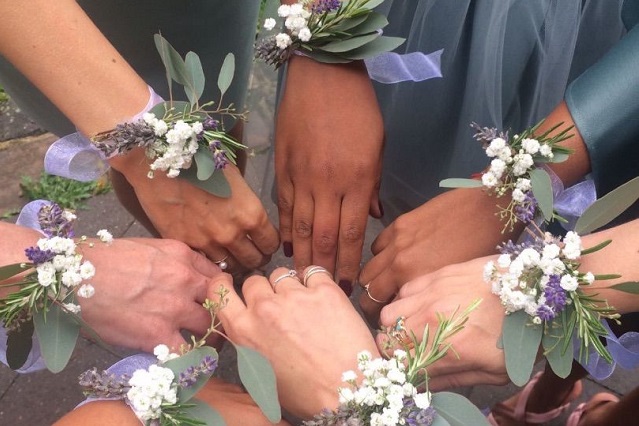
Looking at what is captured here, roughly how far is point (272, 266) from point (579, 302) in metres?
1.26

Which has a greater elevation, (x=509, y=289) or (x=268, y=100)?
(x=509, y=289)

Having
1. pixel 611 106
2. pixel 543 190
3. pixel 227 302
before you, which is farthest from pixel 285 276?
pixel 611 106

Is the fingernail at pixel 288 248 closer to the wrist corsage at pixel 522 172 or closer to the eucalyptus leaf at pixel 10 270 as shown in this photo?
the wrist corsage at pixel 522 172

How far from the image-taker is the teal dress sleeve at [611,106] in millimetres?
964

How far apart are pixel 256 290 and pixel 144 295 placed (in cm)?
18

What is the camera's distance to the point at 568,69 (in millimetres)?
1180

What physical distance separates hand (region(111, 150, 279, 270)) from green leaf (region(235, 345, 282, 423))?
272mm

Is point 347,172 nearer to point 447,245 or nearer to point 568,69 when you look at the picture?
point 447,245

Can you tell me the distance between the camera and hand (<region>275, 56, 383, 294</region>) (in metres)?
1.13

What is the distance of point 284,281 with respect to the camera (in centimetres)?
105

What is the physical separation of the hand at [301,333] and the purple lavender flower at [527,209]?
0.29 m

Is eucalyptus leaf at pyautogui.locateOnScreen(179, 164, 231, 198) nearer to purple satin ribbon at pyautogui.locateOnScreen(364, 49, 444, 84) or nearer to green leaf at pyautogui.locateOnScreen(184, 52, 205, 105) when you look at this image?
green leaf at pyautogui.locateOnScreen(184, 52, 205, 105)

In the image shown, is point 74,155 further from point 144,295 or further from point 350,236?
point 350,236

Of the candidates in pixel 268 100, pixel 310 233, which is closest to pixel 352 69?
pixel 310 233
